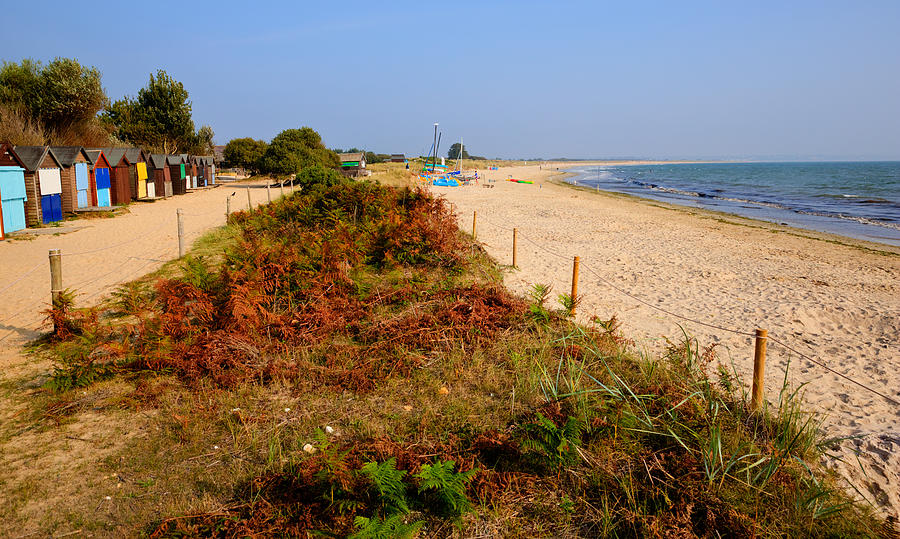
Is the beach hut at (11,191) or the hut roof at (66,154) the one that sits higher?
the hut roof at (66,154)

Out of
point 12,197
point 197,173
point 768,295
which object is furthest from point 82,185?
point 768,295

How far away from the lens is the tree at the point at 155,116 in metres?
46.5

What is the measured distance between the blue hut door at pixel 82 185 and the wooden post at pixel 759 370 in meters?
26.4

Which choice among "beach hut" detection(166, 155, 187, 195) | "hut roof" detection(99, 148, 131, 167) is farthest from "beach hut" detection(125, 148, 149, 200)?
"beach hut" detection(166, 155, 187, 195)

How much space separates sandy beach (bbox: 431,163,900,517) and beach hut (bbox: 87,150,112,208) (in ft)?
58.6

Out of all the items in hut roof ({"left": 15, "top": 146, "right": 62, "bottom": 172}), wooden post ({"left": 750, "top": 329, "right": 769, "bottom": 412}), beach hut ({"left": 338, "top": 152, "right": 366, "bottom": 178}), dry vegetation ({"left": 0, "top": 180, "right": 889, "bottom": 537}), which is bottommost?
dry vegetation ({"left": 0, "top": 180, "right": 889, "bottom": 537})

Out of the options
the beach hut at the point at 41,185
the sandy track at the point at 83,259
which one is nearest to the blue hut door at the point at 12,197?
the beach hut at the point at 41,185

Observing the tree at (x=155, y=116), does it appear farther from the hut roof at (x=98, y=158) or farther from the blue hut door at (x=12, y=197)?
the blue hut door at (x=12, y=197)

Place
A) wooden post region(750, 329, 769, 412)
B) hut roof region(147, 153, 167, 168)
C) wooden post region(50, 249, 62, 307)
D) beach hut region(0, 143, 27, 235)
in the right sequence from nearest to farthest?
wooden post region(750, 329, 769, 412), wooden post region(50, 249, 62, 307), beach hut region(0, 143, 27, 235), hut roof region(147, 153, 167, 168)

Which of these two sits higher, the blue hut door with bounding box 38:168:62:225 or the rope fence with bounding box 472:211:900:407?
the blue hut door with bounding box 38:168:62:225

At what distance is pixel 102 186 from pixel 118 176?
222 centimetres

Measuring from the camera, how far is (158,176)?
32750 millimetres

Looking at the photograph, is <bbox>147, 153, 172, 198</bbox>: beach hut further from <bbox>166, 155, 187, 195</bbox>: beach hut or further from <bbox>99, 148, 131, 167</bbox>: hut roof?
<bbox>99, 148, 131, 167</bbox>: hut roof

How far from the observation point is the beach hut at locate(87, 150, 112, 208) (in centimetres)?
2447
